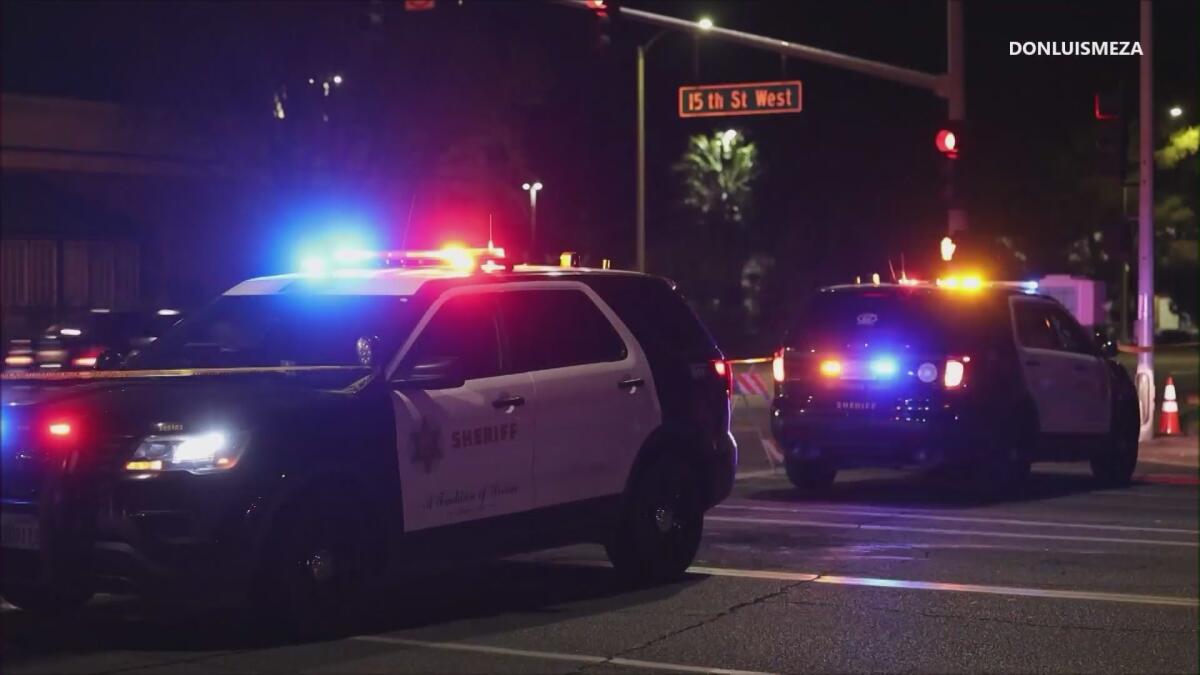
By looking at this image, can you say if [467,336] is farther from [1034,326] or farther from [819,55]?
[819,55]

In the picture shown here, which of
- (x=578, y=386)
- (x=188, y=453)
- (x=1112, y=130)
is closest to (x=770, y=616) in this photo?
(x=578, y=386)

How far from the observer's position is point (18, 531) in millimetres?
7824

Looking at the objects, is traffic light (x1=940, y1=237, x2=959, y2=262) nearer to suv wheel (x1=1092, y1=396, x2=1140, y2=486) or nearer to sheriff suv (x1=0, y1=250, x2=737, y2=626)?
suv wheel (x1=1092, y1=396, x2=1140, y2=486)

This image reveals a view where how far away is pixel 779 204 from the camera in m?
61.8

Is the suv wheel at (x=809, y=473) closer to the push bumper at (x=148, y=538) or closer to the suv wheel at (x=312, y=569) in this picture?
the suv wheel at (x=312, y=569)

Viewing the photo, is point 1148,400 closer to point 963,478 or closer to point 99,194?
point 963,478

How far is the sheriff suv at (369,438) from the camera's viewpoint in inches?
304

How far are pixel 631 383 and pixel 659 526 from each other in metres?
0.89

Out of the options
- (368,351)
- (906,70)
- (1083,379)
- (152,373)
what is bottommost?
(1083,379)

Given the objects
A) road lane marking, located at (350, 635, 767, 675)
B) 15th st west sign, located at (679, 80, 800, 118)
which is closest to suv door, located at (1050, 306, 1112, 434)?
road lane marking, located at (350, 635, 767, 675)

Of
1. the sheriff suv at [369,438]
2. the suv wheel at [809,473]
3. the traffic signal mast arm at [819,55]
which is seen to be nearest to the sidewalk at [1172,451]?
the traffic signal mast arm at [819,55]

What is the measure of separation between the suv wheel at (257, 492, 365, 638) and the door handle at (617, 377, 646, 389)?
82.3 inches

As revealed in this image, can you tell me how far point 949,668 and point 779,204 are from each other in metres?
54.5

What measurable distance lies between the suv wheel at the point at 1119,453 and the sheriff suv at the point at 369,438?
660 cm
